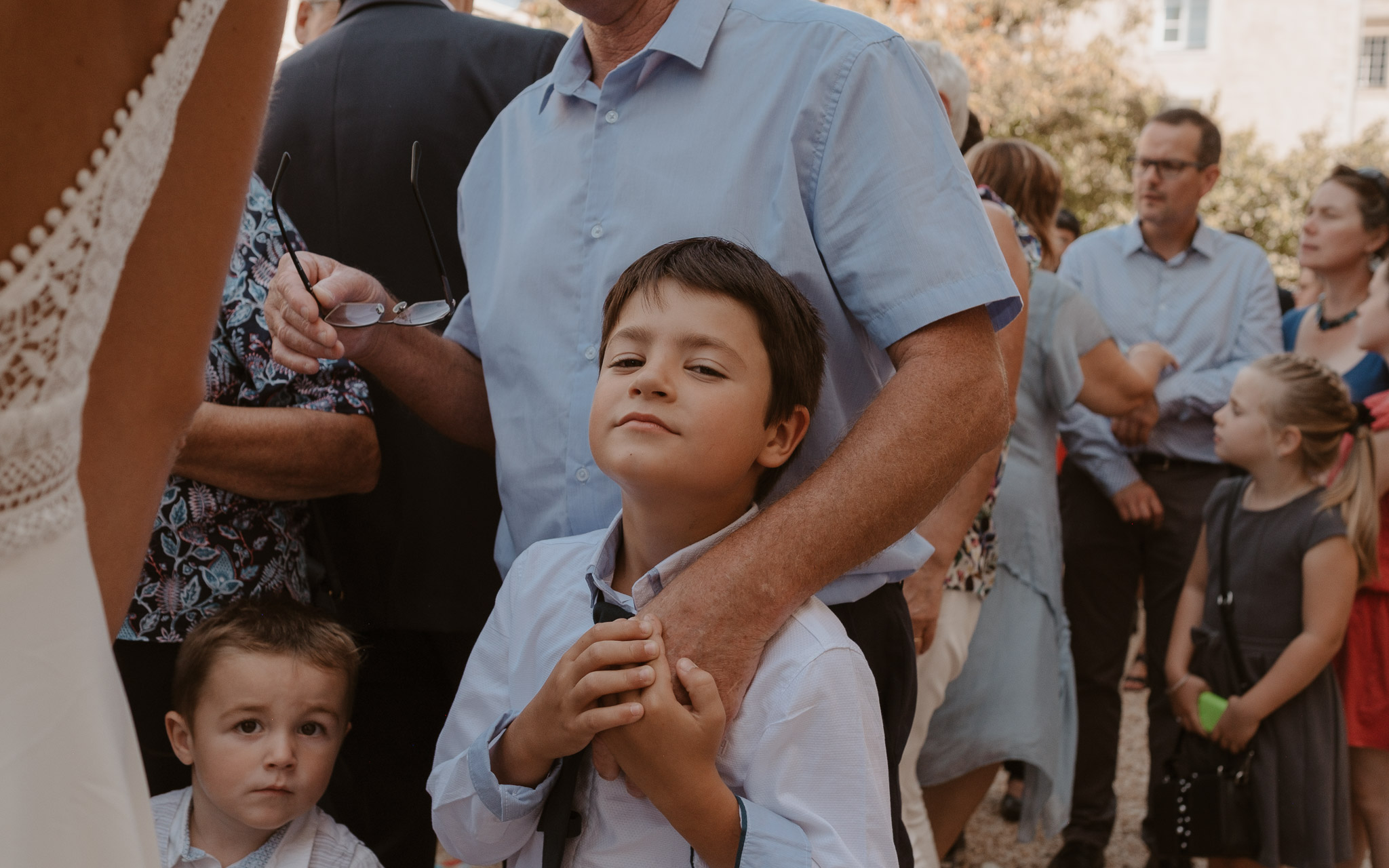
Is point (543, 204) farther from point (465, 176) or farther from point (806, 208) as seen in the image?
point (806, 208)

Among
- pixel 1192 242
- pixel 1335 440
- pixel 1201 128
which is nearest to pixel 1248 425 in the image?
pixel 1335 440

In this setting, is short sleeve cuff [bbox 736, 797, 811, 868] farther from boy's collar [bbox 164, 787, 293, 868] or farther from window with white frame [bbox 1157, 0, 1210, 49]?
window with white frame [bbox 1157, 0, 1210, 49]

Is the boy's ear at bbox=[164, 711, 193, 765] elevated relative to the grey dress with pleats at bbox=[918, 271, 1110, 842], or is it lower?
elevated

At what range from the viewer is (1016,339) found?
277 cm

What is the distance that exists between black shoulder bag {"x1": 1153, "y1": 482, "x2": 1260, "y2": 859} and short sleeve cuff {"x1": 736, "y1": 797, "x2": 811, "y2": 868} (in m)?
2.56

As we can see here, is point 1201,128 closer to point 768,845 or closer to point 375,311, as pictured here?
point 375,311

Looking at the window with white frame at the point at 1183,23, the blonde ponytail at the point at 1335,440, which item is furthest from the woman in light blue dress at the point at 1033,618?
the window with white frame at the point at 1183,23

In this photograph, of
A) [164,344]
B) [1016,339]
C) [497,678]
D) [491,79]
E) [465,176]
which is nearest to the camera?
[164,344]

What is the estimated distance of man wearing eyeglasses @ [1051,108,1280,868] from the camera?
4.55 m

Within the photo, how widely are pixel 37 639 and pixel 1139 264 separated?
5.07m

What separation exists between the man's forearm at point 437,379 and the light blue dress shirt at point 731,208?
15 centimetres

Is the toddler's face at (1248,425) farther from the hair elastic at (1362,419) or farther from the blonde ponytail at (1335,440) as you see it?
the hair elastic at (1362,419)

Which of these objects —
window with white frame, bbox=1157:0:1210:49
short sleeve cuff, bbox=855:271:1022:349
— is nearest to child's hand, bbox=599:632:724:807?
short sleeve cuff, bbox=855:271:1022:349

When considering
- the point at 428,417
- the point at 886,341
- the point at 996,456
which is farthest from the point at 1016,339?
the point at 428,417
